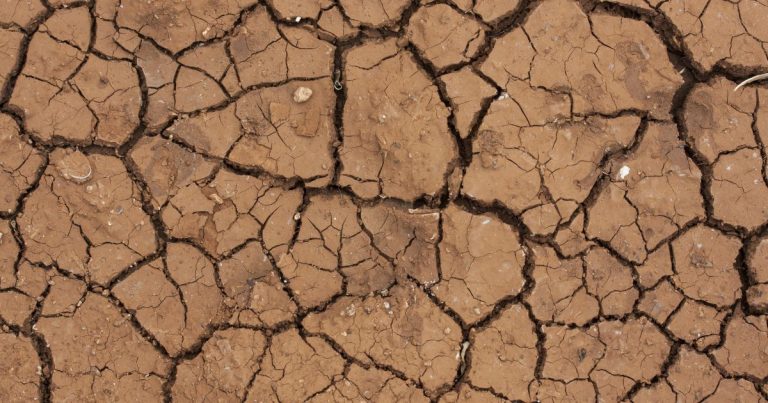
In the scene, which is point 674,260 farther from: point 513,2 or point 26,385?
point 26,385

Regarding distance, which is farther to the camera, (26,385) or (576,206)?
(576,206)

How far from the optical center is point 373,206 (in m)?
3.34

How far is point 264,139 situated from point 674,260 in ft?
6.90

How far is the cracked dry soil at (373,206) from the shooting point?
321 cm

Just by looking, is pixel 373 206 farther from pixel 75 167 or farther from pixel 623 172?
pixel 75 167

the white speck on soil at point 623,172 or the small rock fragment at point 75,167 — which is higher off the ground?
the small rock fragment at point 75,167

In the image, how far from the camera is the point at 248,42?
3408 millimetres

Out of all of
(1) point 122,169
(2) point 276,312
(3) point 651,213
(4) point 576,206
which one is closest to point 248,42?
(1) point 122,169

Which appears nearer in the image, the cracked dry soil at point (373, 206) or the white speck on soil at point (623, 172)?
the cracked dry soil at point (373, 206)

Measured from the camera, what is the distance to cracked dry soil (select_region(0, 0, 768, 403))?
3207 millimetres

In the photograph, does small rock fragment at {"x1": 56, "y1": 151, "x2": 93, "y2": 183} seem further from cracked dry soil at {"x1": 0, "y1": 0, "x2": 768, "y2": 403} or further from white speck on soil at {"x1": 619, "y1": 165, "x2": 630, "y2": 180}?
white speck on soil at {"x1": 619, "y1": 165, "x2": 630, "y2": 180}

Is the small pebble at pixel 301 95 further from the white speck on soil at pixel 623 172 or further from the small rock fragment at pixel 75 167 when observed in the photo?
the white speck on soil at pixel 623 172

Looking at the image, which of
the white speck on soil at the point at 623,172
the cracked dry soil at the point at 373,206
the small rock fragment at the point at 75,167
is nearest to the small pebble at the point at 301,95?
the cracked dry soil at the point at 373,206

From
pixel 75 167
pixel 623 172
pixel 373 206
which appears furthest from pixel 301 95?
pixel 623 172
